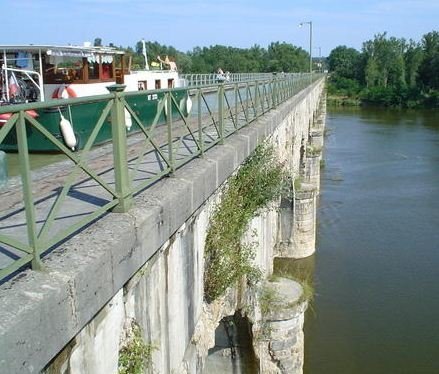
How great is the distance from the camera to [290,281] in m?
11.2

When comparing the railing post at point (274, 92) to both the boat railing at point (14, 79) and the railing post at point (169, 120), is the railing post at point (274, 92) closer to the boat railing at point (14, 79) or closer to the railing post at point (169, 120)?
the boat railing at point (14, 79)

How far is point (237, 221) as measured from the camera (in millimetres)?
7008

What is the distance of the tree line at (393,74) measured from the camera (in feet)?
276

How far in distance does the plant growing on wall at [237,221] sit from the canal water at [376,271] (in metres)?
6.03

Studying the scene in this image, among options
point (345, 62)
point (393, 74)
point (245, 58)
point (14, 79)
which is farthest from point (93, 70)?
point (345, 62)

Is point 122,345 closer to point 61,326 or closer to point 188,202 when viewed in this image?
point 61,326

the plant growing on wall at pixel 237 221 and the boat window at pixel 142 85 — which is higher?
the boat window at pixel 142 85

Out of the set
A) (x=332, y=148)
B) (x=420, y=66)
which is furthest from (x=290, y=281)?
(x=420, y=66)

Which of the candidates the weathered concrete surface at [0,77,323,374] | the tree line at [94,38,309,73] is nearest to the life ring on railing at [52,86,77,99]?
the weathered concrete surface at [0,77,323,374]

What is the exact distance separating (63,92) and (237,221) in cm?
367

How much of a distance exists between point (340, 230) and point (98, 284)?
65.9 ft

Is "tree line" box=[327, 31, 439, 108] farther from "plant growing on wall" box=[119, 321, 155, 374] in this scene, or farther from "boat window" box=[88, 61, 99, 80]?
"plant growing on wall" box=[119, 321, 155, 374]

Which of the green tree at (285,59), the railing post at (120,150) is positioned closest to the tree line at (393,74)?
the green tree at (285,59)

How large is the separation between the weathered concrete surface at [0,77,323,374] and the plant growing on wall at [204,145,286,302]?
30cm
